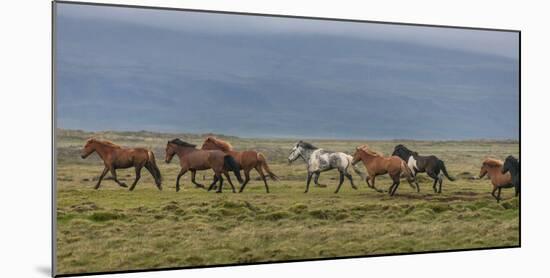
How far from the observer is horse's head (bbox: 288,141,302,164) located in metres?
8.54

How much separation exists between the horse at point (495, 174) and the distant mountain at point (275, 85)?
0.30 metres

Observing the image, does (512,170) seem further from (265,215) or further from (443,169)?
(265,215)

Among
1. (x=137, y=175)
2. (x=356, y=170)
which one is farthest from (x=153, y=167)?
(x=356, y=170)

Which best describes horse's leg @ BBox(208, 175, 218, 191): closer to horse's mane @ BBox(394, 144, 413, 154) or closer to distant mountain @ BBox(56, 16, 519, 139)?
distant mountain @ BBox(56, 16, 519, 139)

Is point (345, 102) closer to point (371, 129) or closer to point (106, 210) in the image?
point (371, 129)

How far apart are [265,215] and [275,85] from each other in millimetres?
1230

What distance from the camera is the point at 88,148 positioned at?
25.8ft

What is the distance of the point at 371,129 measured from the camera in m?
8.86

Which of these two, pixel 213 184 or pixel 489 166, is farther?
pixel 489 166

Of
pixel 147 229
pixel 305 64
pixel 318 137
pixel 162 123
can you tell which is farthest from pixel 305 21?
pixel 147 229

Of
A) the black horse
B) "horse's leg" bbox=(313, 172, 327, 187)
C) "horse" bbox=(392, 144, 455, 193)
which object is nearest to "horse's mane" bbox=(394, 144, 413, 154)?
"horse" bbox=(392, 144, 455, 193)

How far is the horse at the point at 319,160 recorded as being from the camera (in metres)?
8.55

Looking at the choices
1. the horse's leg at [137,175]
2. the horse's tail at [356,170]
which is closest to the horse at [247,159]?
the horse's leg at [137,175]

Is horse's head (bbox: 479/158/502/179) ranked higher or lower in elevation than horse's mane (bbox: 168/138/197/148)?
lower
